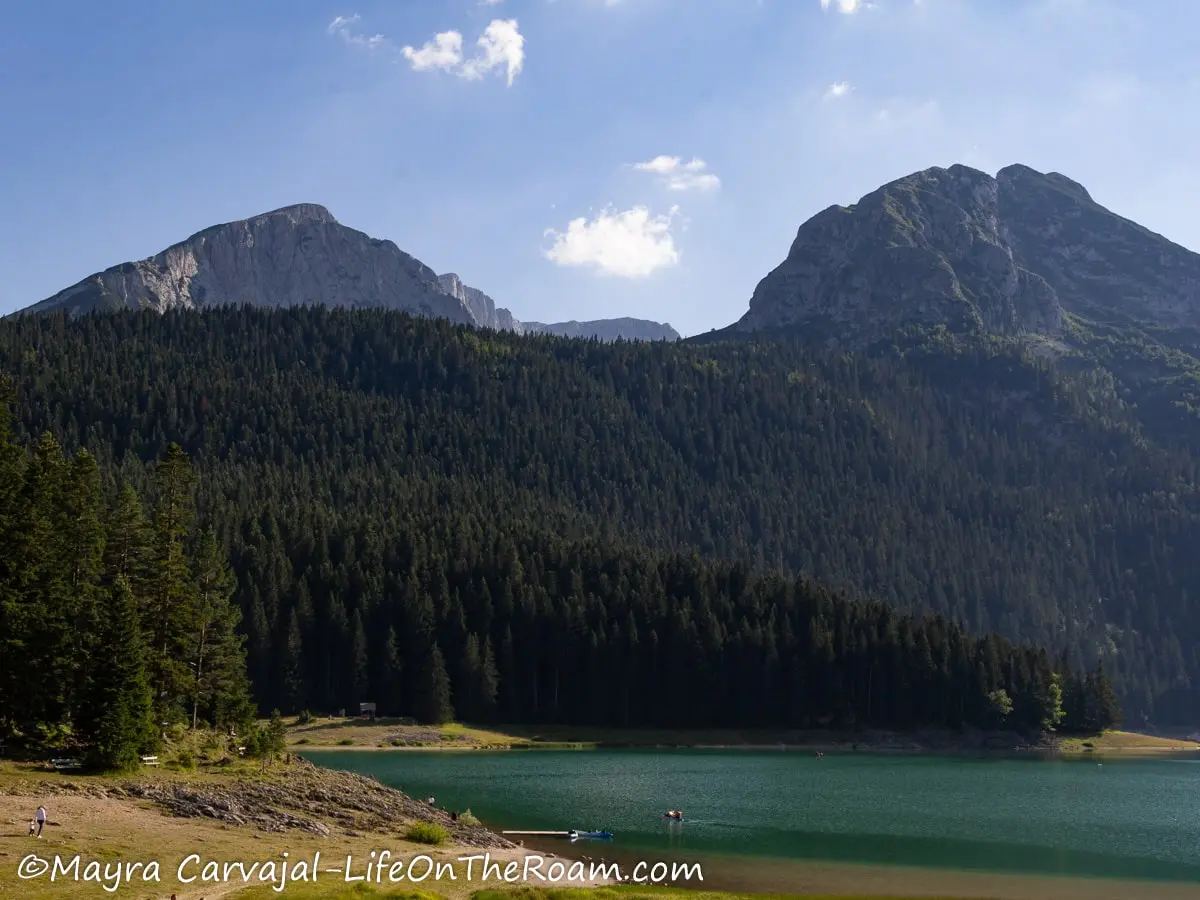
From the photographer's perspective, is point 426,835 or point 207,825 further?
point 426,835

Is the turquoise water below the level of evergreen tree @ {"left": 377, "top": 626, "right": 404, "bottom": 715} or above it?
below

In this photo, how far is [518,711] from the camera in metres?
168

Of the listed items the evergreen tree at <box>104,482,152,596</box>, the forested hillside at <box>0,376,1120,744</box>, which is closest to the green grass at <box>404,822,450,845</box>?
the evergreen tree at <box>104,482,152,596</box>

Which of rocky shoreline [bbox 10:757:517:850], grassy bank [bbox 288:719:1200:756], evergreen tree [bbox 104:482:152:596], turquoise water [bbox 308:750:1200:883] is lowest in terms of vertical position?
grassy bank [bbox 288:719:1200:756]

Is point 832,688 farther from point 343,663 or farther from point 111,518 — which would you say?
point 111,518

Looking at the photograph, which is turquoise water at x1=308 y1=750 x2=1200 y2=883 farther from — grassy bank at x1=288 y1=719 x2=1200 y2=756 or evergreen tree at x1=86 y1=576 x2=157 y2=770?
evergreen tree at x1=86 y1=576 x2=157 y2=770

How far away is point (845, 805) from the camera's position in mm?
89875

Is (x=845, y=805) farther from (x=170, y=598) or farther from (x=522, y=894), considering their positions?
(x=170, y=598)

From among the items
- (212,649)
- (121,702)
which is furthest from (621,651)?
(121,702)

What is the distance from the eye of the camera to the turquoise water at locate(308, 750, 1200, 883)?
68062mm

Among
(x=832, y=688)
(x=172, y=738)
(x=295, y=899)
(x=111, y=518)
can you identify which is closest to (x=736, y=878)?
(x=295, y=899)

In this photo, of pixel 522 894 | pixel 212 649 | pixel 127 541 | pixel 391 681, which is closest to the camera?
pixel 522 894

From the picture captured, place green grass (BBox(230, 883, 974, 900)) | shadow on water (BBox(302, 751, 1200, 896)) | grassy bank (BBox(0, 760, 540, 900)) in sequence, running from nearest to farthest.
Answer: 1. green grass (BBox(230, 883, 974, 900))
2. grassy bank (BBox(0, 760, 540, 900))
3. shadow on water (BBox(302, 751, 1200, 896))

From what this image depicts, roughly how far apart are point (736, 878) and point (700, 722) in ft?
372
